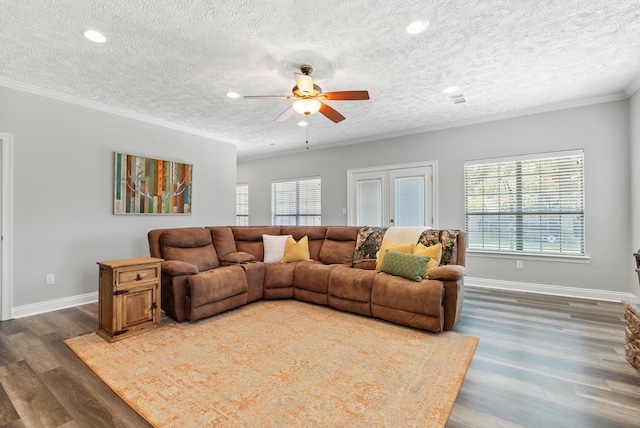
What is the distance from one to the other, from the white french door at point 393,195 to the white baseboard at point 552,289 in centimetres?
120

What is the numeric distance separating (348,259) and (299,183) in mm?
3239

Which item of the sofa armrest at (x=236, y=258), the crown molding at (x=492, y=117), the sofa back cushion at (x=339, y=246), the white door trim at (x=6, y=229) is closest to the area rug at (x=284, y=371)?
the sofa armrest at (x=236, y=258)

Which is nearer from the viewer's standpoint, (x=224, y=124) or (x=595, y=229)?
(x=595, y=229)

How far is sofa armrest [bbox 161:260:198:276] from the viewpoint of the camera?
10.2ft

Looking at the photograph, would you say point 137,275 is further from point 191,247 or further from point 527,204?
point 527,204

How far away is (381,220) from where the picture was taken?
5.72 m

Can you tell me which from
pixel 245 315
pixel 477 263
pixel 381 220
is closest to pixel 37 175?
pixel 245 315

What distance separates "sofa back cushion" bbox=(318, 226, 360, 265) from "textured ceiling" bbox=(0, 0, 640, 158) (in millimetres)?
1787

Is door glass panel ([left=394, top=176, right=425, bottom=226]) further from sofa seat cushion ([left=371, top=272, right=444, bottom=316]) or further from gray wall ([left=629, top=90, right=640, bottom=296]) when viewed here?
gray wall ([left=629, top=90, right=640, bottom=296])

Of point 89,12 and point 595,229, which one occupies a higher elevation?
point 89,12

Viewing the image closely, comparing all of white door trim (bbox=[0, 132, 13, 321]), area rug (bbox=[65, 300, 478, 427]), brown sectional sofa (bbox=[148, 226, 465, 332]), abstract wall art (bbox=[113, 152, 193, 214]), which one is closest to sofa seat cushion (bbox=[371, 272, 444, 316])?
brown sectional sofa (bbox=[148, 226, 465, 332])

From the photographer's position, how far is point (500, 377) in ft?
6.82

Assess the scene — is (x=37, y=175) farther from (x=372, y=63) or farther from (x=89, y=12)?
(x=372, y=63)

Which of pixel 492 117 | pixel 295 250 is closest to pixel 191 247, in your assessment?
pixel 295 250
